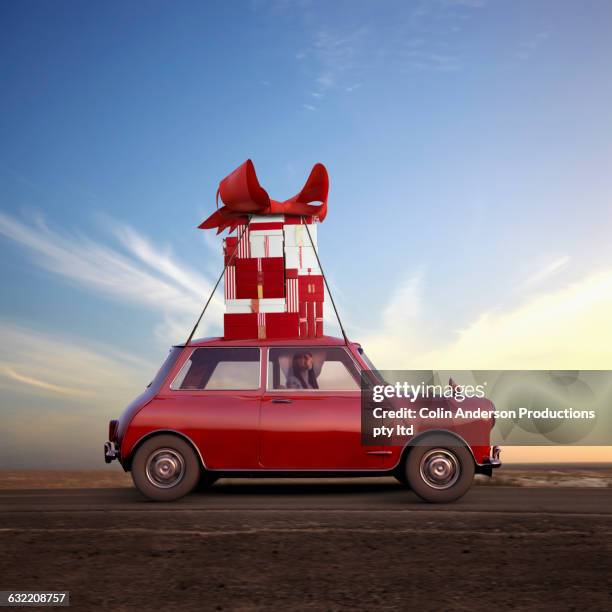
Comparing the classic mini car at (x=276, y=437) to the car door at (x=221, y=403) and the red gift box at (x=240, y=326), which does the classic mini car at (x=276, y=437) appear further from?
the red gift box at (x=240, y=326)

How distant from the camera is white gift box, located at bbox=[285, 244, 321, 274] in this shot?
440 inches

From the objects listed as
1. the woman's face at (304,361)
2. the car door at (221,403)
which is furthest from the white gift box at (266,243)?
the woman's face at (304,361)

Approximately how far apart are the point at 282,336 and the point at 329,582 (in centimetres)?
518

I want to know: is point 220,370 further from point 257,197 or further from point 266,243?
point 257,197

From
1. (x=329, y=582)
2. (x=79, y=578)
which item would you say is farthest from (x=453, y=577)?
(x=79, y=578)

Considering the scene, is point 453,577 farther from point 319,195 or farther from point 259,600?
point 319,195

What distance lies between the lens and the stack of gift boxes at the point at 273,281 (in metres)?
10.8

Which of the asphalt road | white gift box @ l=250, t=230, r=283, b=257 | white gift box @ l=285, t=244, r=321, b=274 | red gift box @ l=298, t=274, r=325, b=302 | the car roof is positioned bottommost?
the asphalt road

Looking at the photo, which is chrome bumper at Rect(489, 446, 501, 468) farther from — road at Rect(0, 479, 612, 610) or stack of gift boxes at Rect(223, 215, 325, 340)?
stack of gift boxes at Rect(223, 215, 325, 340)

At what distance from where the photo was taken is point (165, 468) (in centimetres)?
989

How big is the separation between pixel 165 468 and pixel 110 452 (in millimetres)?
825

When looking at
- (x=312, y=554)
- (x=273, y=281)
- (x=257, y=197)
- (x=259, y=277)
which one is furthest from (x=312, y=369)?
(x=312, y=554)

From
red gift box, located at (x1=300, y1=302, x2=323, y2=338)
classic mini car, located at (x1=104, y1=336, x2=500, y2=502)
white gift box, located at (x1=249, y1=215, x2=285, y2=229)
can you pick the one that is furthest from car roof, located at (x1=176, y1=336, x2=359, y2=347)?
white gift box, located at (x1=249, y1=215, x2=285, y2=229)

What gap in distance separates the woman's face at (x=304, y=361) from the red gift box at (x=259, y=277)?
1202mm
